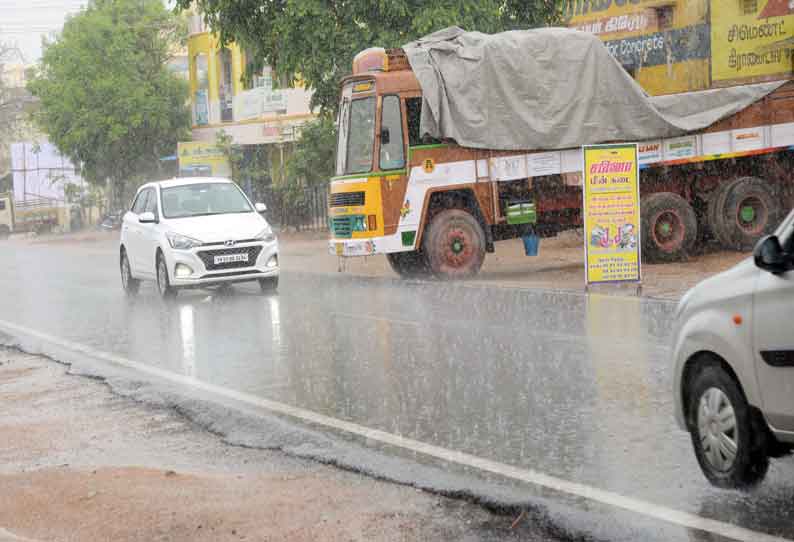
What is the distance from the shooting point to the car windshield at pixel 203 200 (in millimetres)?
20234

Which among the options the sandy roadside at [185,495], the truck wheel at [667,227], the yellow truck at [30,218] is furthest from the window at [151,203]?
the yellow truck at [30,218]

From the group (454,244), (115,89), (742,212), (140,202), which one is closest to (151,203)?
(140,202)

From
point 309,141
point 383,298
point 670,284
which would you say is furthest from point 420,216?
point 309,141

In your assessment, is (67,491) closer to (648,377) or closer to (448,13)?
(648,377)

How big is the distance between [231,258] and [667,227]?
7.18 metres

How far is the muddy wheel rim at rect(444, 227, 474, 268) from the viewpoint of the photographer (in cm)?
2081

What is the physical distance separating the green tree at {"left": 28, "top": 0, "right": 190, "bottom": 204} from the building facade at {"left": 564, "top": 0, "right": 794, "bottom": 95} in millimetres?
27114

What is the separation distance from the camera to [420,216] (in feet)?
68.0

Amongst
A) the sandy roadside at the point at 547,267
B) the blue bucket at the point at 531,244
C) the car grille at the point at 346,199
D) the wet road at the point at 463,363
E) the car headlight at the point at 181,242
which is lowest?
the sandy roadside at the point at 547,267

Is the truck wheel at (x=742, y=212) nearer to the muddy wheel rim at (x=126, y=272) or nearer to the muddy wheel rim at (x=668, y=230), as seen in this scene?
the muddy wheel rim at (x=668, y=230)

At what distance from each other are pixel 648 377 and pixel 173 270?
1062 cm

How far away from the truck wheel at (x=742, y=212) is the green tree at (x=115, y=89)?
35.7 meters

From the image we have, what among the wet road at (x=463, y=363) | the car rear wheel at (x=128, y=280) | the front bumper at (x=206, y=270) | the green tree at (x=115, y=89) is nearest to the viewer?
the wet road at (x=463, y=363)

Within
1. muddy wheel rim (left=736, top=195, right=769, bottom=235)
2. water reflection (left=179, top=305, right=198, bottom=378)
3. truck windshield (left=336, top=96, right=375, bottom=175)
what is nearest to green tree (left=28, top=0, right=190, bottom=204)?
truck windshield (left=336, top=96, right=375, bottom=175)
